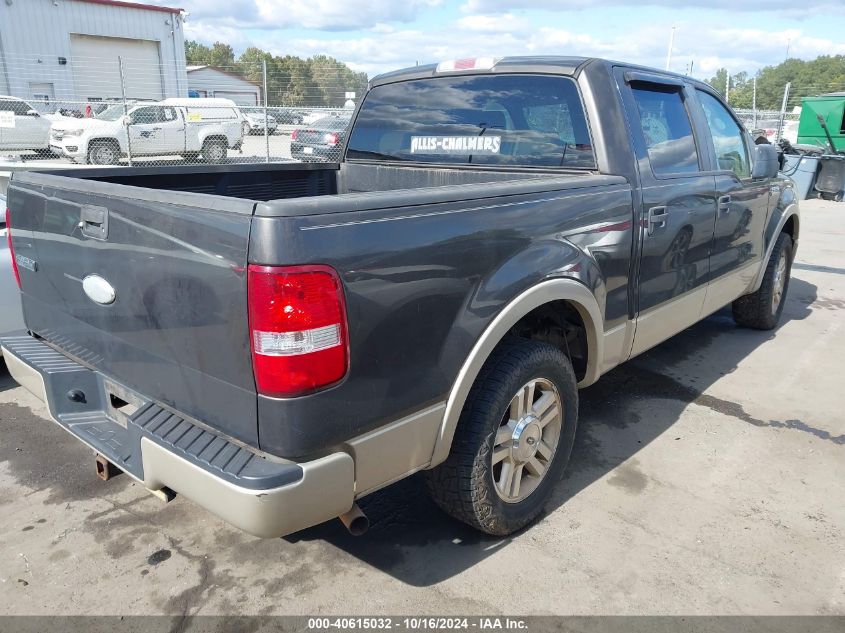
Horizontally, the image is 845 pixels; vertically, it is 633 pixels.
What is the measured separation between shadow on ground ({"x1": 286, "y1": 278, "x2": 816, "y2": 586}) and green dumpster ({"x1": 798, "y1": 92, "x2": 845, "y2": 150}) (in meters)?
13.0

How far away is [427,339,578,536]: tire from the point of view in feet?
8.36

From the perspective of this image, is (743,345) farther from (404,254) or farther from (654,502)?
(404,254)

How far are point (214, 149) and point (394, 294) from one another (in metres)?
18.0

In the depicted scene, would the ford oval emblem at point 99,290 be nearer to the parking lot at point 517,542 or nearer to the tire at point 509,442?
the parking lot at point 517,542

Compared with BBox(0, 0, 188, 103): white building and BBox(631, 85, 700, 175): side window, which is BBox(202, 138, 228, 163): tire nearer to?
BBox(0, 0, 188, 103): white building

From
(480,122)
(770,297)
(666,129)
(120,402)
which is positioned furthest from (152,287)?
(770,297)

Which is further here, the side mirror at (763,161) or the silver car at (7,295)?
the side mirror at (763,161)

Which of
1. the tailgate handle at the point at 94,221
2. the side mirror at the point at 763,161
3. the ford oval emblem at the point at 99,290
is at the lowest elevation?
the ford oval emblem at the point at 99,290

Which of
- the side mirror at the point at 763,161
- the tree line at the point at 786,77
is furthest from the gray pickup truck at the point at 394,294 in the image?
the tree line at the point at 786,77

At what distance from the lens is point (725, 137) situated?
A: 14.6ft

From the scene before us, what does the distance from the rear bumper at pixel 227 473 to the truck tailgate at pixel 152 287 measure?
0.06 metres

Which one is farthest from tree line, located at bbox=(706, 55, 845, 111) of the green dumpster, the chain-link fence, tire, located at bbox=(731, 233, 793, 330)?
tire, located at bbox=(731, 233, 793, 330)

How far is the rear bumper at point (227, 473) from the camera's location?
1920 millimetres

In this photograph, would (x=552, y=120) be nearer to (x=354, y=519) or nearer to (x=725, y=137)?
(x=725, y=137)
